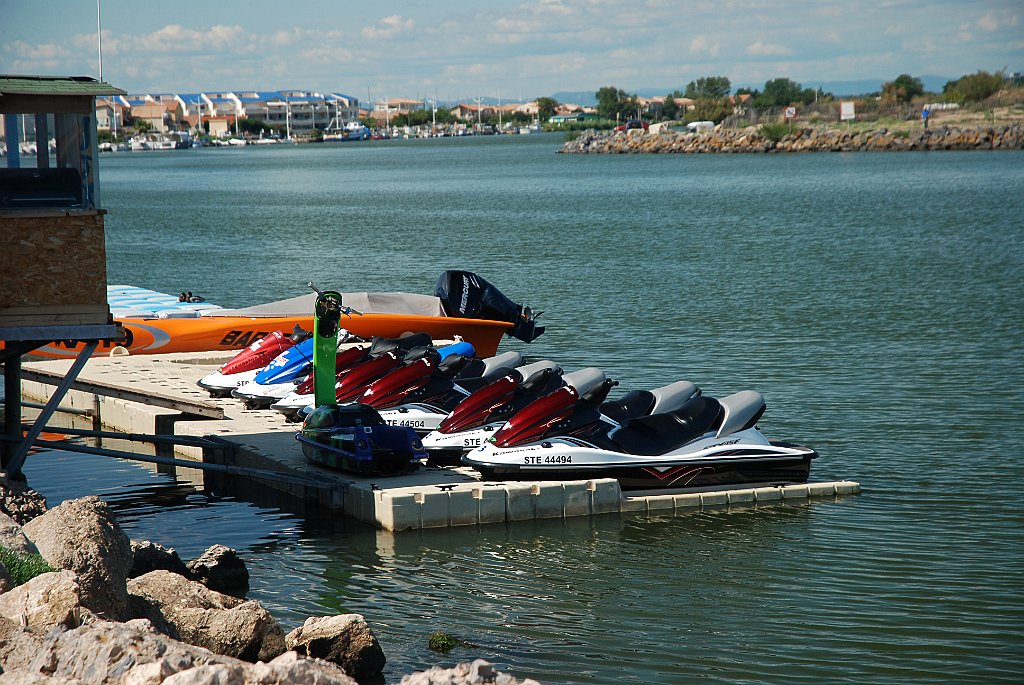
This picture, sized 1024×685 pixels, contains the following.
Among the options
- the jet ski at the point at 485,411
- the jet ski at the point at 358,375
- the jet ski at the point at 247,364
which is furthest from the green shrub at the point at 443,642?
the jet ski at the point at 247,364

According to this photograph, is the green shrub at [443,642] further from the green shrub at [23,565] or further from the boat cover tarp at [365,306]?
the boat cover tarp at [365,306]

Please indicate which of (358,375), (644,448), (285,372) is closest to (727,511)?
(644,448)

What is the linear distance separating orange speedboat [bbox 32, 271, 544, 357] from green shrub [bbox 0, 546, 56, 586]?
12.6m

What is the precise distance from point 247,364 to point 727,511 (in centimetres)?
727

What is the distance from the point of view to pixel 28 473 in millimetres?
15391

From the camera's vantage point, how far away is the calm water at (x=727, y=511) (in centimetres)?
996

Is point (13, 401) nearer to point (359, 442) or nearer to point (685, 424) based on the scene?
point (359, 442)

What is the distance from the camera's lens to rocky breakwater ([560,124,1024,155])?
113 m

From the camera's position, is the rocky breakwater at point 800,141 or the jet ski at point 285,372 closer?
the jet ski at point 285,372

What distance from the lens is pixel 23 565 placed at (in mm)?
7926

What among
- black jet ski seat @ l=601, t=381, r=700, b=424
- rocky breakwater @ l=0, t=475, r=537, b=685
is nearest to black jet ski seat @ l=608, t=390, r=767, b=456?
black jet ski seat @ l=601, t=381, r=700, b=424

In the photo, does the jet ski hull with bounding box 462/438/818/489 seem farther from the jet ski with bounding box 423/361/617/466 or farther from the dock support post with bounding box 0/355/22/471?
the dock support post with bounding box 0/355/22/471

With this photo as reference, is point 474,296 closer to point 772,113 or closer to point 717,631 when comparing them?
point 717,631

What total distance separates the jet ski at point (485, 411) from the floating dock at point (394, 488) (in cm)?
23
